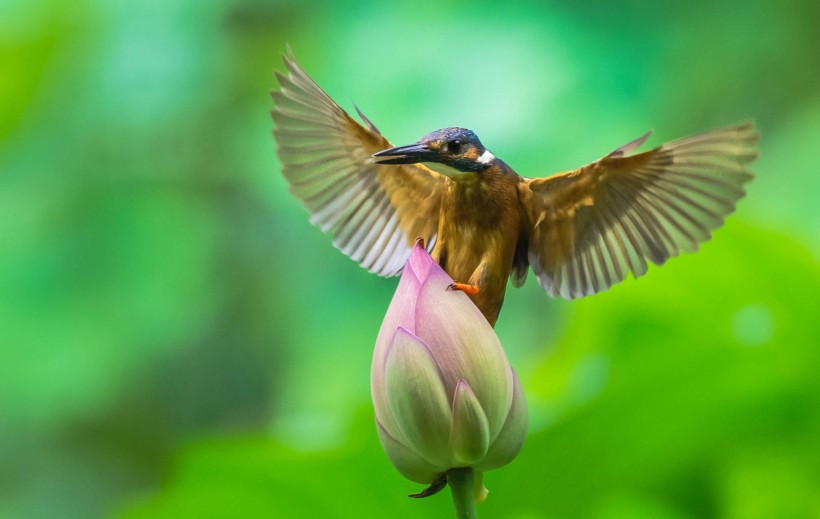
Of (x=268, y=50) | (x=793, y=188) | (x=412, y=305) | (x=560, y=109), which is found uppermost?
(x=268, y=50)

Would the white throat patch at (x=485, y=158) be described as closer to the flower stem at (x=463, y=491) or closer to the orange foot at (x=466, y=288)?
the orange foot at (x=466, y=288)

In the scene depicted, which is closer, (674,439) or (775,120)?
(674,439)

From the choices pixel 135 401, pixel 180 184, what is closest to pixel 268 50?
pixel 180 184

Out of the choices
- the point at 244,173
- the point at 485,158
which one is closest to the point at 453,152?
the point at 485,158

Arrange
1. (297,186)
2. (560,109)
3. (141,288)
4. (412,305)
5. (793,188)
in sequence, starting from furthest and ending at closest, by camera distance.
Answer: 1. (141,288)
2. (560,109)
3. (793,188)
4. (297,186)
5. (412,305)

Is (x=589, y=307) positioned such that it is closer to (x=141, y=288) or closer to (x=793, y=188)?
(x=793, y=188)

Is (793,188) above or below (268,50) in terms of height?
below

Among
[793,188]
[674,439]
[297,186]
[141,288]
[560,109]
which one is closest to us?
[297,186]

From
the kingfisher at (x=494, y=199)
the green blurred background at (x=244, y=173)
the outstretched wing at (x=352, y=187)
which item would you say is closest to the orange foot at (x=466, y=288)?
the kingfisher at (x=494, y=199)
